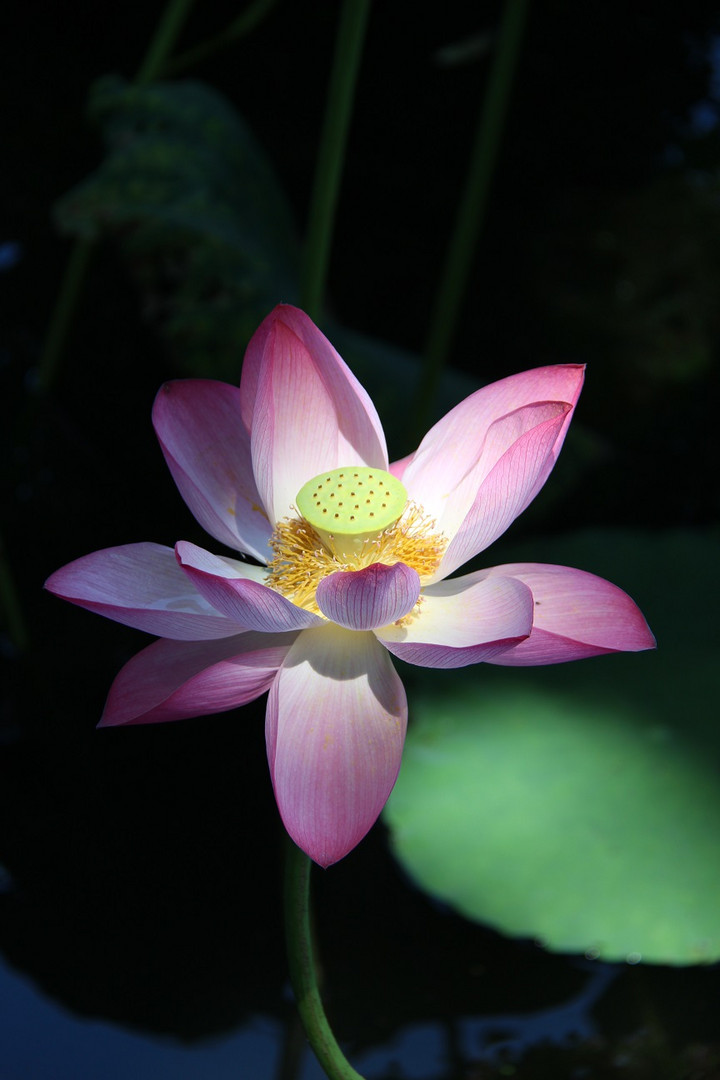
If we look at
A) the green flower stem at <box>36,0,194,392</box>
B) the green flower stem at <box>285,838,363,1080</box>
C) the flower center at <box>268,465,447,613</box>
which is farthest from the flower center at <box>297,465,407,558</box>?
the green flower stem at <box>36,0,194,392</box>

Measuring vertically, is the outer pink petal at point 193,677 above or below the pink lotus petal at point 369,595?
below

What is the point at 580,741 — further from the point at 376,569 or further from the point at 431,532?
the point at 376,569

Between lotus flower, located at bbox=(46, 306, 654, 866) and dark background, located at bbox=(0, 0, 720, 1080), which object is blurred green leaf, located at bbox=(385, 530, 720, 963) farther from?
lotus flower, located at bbox=(46, 306, 654, 866)

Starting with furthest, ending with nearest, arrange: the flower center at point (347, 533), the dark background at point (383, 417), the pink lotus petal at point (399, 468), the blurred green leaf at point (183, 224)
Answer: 1. the blurred green leaf at point (183, 224)
2. the dark background at point (383, 417)
3. the pink lotus petal at point (399, 468)
4. the flower center at point (347, 533)

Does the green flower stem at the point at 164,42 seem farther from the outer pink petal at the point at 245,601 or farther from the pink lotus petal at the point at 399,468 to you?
the outer pink petal at the point at 245,601

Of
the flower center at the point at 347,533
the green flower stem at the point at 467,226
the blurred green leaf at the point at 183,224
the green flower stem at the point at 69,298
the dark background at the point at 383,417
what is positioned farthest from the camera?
the green flower stem at the point at 69,298

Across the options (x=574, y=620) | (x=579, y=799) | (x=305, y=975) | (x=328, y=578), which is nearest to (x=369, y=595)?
(x=328, y=578)

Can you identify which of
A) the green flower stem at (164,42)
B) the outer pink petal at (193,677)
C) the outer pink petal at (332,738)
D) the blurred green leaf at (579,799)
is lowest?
the blurred green leaf at (579,799)

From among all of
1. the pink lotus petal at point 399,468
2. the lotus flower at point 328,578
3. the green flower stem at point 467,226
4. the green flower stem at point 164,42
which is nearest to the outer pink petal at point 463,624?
the lotus flower at point 328,578
